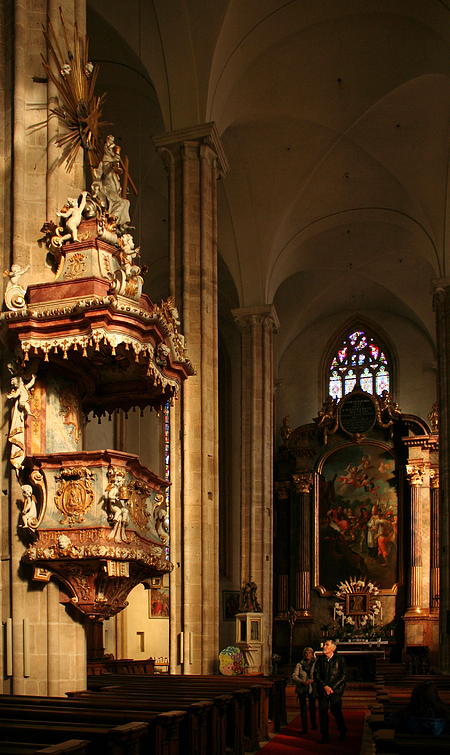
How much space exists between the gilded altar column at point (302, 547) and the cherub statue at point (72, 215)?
19737 mm

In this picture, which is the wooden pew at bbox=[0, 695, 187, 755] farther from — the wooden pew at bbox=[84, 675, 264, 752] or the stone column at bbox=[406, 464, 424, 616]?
the stone column at bbox=[406, 464, 424, 616]

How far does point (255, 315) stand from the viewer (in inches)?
923

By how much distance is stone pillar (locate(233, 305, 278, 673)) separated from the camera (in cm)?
2177

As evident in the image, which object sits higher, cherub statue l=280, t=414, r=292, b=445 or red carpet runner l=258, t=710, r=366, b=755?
cherub statue l=280, t=414, r=292, b=445

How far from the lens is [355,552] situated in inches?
1046

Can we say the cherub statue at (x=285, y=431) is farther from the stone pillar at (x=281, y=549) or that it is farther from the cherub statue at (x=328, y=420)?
the stone pillar at (x=281, y=549)

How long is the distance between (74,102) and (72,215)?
1.34m

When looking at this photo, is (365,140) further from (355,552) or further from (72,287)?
(72,287)

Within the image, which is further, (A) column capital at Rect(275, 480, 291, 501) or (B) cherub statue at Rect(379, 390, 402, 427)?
(A) column capital at Rect(275, 480, 291, 501)

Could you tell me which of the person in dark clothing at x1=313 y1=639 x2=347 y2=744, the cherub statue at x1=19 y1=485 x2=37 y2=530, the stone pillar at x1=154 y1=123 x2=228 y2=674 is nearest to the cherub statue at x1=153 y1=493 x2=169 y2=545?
the cherub statue at x1=19 y1=485 x2=37 y2=530

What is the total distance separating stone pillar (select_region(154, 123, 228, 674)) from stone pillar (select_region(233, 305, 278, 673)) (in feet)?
24.9

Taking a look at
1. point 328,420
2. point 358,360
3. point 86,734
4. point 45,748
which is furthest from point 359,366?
point 45,748

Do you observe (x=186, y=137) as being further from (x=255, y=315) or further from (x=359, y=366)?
(x=359, y=366)

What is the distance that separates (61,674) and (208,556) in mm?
6011
